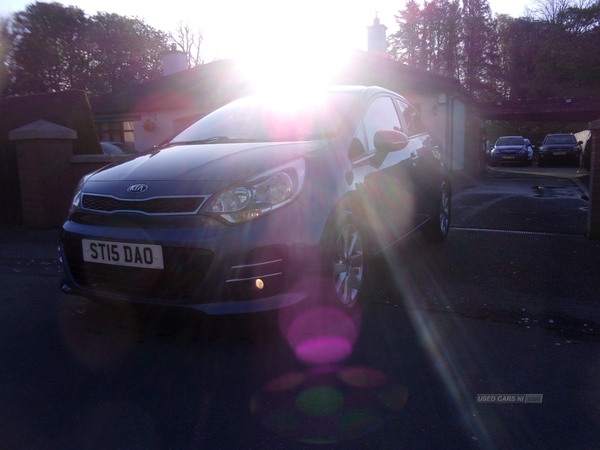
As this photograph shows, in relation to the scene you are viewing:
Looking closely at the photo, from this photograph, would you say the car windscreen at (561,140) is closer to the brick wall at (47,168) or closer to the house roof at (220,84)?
the house roof at (220,84)

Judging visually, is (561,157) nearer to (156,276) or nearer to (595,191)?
(595,191)

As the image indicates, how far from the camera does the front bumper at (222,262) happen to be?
2.92m

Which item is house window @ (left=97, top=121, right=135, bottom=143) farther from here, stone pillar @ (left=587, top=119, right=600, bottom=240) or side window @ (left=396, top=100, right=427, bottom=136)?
stone pillar @ (left=587, top=119, right=600, bottom=240)

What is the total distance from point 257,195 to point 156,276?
0.71 meters

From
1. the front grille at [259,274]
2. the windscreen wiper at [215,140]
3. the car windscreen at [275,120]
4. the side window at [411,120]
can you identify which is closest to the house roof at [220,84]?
the side window at [411,120]

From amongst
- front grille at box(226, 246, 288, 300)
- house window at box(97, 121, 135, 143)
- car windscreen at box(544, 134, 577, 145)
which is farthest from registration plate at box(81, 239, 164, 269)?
car windscreen at box(544, 134, 577, 145)

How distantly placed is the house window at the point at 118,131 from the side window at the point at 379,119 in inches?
722

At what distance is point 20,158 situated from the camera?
7.53 meters

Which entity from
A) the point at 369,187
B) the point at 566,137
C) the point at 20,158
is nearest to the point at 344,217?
the point at 369,187

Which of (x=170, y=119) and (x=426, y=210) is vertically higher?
(x=170, y=119)

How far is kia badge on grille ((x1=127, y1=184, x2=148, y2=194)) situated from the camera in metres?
3.16

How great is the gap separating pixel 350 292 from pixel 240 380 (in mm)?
1117

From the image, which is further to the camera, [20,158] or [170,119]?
[170,119]

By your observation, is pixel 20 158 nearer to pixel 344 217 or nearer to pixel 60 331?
pixel 60 331
